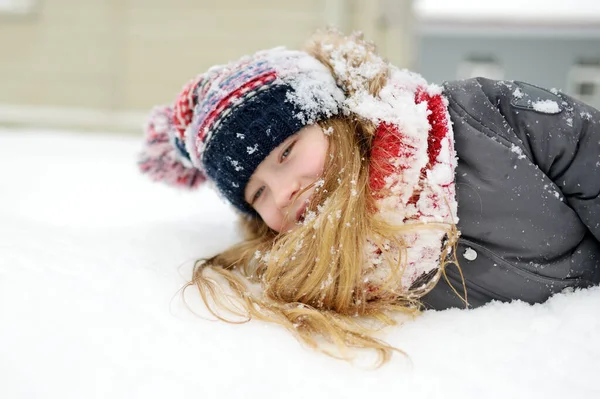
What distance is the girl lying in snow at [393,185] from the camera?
0.94m

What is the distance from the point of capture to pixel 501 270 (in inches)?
39.0

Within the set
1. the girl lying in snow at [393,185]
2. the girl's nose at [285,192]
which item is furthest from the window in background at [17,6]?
the girl's nose at [285,192]

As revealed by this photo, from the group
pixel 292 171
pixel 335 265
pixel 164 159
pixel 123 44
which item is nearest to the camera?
pixel 335 265

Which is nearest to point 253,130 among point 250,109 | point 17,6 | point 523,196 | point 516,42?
point 250,109

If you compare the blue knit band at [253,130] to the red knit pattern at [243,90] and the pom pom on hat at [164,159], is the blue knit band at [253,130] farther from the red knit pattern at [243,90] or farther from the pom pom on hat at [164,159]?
the pom pom on hat at [164,159]

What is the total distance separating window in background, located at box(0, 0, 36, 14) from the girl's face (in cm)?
419

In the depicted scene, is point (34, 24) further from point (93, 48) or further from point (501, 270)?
point (501, 270)

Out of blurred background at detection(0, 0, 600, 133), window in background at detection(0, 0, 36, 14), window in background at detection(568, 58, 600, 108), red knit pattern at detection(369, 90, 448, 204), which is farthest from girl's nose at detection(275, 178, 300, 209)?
window in background at detection(568, 58, 600, 108)

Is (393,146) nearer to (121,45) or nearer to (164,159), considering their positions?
(164,159)

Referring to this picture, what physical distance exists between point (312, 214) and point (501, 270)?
15.8 inches

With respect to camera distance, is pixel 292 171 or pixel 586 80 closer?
pixel 292 171

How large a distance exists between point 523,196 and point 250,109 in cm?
59

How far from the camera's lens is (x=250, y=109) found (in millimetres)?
1032

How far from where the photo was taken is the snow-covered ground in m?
0.63
